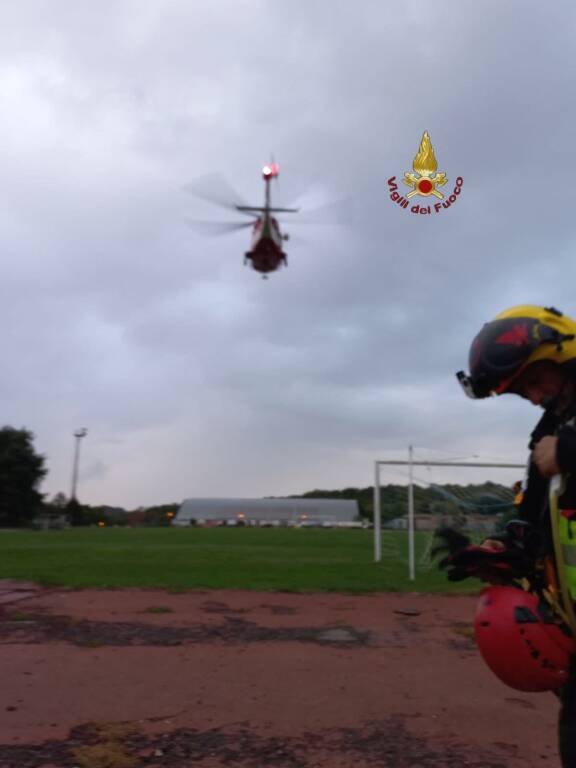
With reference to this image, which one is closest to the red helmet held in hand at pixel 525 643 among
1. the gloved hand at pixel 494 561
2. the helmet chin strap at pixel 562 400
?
the gloved hand at pixel 494 561

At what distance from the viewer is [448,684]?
19.2ft

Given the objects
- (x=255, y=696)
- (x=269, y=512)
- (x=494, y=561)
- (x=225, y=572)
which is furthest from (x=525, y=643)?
(x=269, y=512)

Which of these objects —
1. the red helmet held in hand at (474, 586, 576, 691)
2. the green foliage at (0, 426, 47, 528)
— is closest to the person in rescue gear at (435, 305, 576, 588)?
the red helmet held in hand at (474, 586, 576, 691)

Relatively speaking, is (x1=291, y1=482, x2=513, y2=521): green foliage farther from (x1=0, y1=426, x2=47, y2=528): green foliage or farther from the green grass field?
(x1=0, y1=426, x2=47, y2=528): green foliage

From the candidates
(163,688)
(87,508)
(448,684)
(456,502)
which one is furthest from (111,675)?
(87,508)

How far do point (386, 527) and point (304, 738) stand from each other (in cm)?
1862

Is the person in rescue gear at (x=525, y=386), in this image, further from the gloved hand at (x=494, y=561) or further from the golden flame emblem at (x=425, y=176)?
the golden flame emblem at (x=425, y=176)

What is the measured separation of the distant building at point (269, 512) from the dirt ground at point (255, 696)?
77934mm

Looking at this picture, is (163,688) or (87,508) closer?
(163,688)

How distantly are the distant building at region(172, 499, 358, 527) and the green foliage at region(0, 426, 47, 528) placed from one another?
78.3 ft

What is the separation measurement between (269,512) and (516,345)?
95.7 m

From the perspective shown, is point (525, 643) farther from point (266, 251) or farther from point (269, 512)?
point (269, 512)

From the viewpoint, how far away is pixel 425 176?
8078mm

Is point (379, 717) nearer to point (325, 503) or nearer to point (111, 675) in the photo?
point (111, 675)
